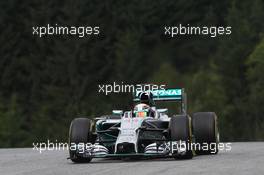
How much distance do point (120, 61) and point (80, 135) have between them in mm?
60107

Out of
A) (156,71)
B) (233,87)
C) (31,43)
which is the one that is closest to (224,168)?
(156,71)

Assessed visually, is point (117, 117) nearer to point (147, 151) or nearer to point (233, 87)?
point (147, 151)

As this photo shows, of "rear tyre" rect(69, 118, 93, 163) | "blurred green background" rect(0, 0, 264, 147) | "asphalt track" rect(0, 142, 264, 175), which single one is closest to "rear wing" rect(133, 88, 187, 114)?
"asphalt track" rect(0, 142, 264, 175)

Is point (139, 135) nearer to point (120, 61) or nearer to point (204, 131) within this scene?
point (204, 131)

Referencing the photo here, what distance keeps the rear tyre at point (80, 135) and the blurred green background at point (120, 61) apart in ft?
166

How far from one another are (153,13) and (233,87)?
9.59 meters

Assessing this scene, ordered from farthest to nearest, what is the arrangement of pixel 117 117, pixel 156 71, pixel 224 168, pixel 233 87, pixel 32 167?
pixel 233 87, pixel 156 71, pixel 117 117, pixel 32 167, pixel 224 168

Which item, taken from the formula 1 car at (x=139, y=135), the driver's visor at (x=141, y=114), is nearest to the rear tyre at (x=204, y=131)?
the formula 1 car at (x=139, y=135)

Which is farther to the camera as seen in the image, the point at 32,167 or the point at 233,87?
the point at 233,87

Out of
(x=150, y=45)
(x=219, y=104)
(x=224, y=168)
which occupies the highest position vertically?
(x=150, y=45)

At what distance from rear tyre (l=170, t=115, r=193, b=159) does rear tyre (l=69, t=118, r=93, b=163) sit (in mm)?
1673

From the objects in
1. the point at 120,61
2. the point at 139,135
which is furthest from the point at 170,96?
the point at 120,61

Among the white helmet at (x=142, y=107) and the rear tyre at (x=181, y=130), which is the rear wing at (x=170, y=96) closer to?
the white helmet at (x=142, y=107)

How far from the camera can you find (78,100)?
74.9m
